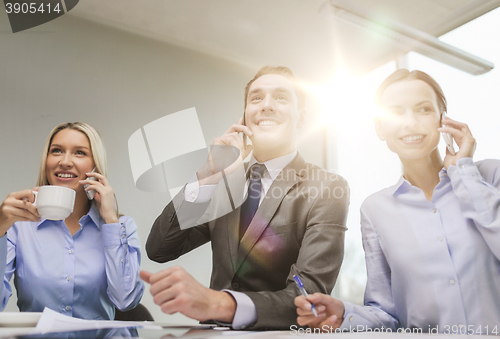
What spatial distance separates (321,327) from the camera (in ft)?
2.91

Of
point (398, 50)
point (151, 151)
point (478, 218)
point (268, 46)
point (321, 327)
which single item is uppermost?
point (268, 46)

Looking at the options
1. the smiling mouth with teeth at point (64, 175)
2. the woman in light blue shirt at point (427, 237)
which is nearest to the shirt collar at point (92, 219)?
the smiling mouth with teeth at point (64, 175)

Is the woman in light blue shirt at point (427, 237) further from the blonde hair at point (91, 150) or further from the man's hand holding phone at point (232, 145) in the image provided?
the blonde hair at point (91, 150)

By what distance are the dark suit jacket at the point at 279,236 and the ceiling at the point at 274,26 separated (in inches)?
42.7

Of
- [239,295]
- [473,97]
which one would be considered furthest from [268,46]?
[239,295]

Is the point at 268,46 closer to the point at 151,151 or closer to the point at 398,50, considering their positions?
the point at 398,50

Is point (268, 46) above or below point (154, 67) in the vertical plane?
above

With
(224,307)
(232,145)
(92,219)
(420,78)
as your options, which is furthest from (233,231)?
(420,78)

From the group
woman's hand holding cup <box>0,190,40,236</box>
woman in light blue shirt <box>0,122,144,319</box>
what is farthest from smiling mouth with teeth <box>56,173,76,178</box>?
woman's hand holding cup <box>0,190,40,236</box>

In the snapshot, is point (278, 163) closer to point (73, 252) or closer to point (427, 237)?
point (427, 237)

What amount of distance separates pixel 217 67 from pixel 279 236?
3.99 ft

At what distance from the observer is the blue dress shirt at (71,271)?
116 centimetres

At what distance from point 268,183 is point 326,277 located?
1.32 ft

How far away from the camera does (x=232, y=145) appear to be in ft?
4.17
